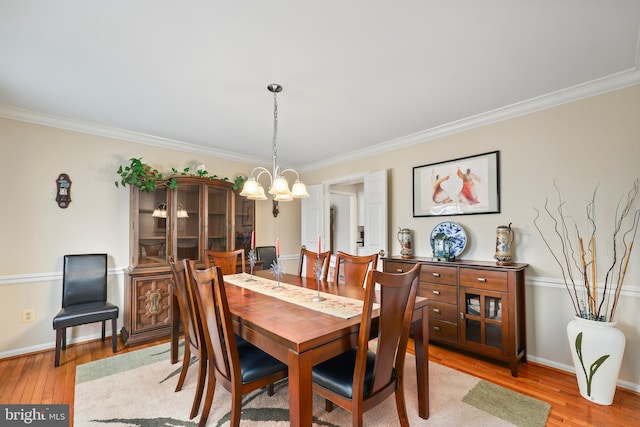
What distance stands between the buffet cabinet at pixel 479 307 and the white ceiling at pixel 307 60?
154cm

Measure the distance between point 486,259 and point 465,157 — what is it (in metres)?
1.09

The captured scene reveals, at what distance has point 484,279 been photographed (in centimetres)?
265

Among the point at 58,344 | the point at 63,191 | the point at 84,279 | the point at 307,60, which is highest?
the point at 307,60

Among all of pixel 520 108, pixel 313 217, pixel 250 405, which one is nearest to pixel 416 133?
pixel 520 108

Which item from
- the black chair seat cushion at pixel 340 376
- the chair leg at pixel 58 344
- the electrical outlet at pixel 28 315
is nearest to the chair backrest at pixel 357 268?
the black chair seat cushion at pixel 340 376

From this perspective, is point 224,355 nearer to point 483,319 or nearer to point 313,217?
point 483,319

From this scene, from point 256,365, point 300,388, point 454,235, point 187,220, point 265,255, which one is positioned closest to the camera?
point 300,388

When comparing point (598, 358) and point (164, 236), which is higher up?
point (164, 236)

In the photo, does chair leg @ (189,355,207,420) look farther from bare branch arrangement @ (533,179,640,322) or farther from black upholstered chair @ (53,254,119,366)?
bare branch arrangement @ (533,179,640,322)

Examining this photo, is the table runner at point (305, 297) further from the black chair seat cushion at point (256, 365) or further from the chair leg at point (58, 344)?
the chair leg at point (58, 344)

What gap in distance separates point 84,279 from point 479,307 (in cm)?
394

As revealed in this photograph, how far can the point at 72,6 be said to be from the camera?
1546mm

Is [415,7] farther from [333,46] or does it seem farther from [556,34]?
[556,34]

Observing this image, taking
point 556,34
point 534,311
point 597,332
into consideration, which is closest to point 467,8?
point 556,34
